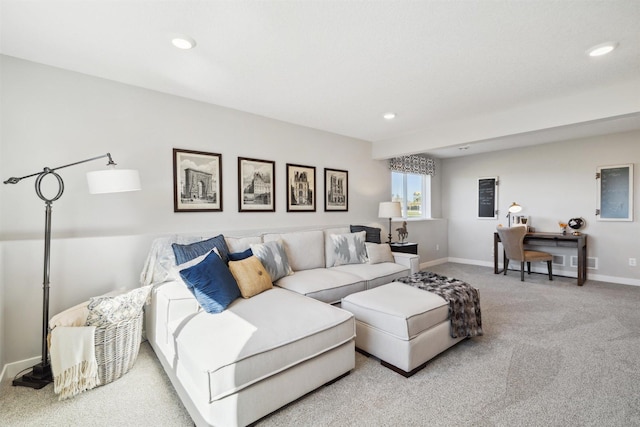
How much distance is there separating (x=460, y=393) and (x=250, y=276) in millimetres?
1727

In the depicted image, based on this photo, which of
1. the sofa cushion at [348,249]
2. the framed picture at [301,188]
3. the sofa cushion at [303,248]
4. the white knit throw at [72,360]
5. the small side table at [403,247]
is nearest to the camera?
the white knit throw at [72,360]

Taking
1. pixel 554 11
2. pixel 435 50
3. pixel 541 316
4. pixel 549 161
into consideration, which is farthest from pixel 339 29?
pixel 549 161

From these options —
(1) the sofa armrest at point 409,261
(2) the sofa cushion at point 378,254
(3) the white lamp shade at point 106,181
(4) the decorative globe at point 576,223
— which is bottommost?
(1) the sofa armrest at point 409,261

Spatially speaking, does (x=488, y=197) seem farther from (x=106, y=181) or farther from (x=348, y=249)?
(x=106, y=181)

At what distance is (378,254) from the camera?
3.67 meters

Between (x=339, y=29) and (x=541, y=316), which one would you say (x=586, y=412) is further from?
(x=339, y=29)

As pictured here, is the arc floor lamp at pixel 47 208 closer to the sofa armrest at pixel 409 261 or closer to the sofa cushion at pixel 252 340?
the sofa cushion at pixel 252 340

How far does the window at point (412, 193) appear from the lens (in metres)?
5.55

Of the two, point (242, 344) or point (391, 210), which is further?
point (391, 210)

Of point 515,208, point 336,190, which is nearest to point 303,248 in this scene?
point 336,190

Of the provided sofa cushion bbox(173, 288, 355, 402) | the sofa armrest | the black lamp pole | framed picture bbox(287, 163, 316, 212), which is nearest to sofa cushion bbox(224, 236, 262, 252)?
sofa cushion bbox(173, 288, 355, 402)

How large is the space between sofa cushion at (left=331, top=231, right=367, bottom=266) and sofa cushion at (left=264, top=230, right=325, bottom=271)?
0.18 metres

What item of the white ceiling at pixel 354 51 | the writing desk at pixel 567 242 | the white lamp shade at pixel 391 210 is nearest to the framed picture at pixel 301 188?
the white ceiling at pixel 354 51

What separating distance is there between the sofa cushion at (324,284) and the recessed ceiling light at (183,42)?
2.11 meters
